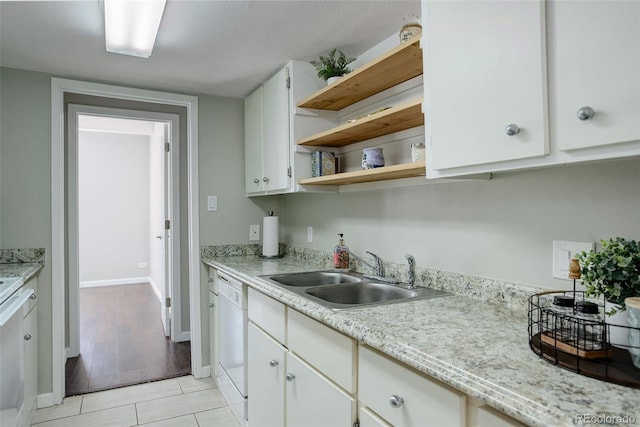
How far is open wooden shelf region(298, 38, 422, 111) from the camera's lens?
1511 mm

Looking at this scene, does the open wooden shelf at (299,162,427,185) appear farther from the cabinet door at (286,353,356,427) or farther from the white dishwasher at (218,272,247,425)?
the cabinet door at (286,353,356,427)

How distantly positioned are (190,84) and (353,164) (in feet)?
4.33

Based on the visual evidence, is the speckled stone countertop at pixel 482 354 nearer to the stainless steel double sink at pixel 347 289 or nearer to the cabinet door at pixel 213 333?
the stainless steel double sink at pixel 347 289

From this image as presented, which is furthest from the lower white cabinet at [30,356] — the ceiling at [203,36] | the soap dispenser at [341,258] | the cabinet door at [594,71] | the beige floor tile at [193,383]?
the cabinet door at [594,71]

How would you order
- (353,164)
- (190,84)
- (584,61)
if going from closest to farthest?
(584,61) → (353,164) → (190,84)

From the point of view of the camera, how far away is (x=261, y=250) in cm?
305

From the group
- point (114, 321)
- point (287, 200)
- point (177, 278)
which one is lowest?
point (114, 321)

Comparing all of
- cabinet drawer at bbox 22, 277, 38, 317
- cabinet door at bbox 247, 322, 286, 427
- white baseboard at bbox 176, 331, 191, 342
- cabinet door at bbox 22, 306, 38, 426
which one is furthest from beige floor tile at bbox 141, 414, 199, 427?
white baseboard at bbox 176, 331, 191, 342

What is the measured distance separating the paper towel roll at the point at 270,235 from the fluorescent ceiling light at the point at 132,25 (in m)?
1.28

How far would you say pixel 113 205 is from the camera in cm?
616

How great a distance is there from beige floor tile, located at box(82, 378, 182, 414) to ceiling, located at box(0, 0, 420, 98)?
6.79ft

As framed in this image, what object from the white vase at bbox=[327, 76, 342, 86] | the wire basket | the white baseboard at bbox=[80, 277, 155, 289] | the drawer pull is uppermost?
the white vase at bbox=[327, 76, 342, 86]

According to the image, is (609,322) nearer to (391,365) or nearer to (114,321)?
(391,365)

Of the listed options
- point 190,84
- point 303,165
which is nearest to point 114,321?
point 190,84
